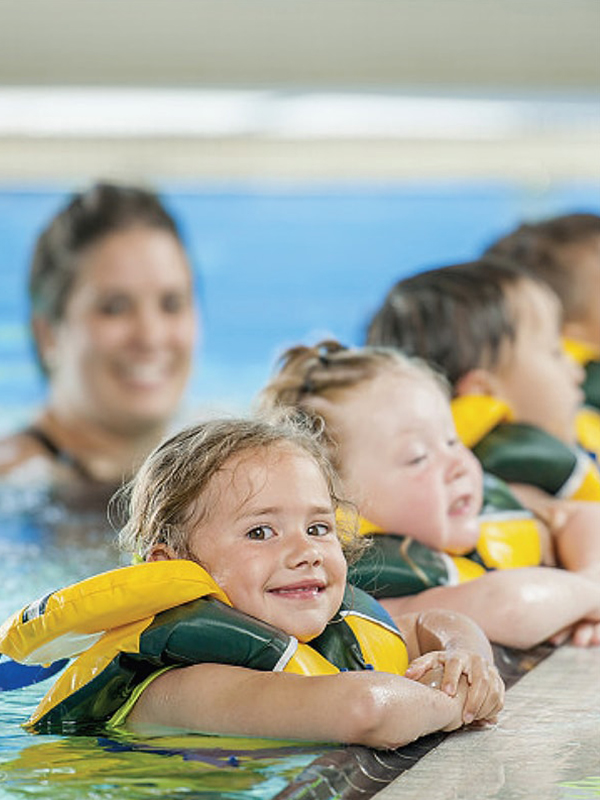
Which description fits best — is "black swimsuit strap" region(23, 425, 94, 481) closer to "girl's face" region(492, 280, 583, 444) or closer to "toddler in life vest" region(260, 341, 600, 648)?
"girl's face" region(492, 280, 583, 444)

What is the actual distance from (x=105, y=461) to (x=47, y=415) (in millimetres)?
305

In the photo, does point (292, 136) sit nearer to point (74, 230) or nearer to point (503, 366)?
point (74, 230)

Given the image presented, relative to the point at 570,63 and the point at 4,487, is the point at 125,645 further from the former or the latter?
the point at 570,63

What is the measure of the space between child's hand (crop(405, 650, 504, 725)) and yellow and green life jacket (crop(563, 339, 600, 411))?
2269 mm

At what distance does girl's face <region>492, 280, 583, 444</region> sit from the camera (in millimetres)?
3557

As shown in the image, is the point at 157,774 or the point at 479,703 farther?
the point at 479,703

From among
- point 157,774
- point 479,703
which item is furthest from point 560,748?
point 157,774

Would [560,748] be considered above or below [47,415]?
below

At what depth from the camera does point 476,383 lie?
352cm

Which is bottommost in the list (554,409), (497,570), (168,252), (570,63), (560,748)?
(560,748)

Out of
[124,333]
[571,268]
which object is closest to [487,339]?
[571,268]

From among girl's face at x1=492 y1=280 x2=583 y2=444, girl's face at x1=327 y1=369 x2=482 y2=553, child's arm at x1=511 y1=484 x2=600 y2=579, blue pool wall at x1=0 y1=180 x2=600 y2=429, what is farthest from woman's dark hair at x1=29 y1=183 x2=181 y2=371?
blue pool wall at x1=0 y1=180 x2=600 y2=429

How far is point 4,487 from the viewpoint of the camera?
4.96 m

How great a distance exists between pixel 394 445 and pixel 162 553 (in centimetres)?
67
